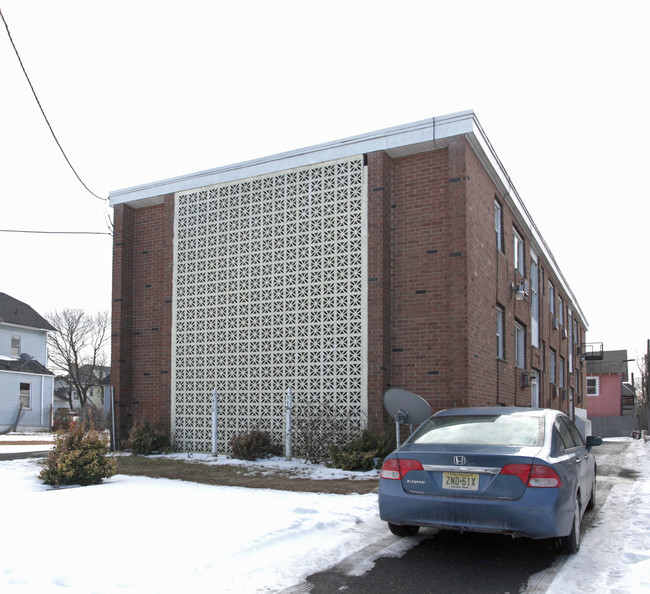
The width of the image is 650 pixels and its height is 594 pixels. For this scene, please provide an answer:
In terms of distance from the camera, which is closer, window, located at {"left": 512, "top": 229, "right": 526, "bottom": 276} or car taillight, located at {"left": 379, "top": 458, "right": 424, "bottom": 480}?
car taillight, located at {"left": 379, "top": 458, "right": 424, "bottom": 480}

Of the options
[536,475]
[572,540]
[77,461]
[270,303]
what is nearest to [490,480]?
[536,475]

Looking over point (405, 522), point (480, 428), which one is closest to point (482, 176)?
point (480, 428)

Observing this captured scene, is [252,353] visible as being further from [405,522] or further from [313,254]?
[405,522]

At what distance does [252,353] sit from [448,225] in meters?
5.19

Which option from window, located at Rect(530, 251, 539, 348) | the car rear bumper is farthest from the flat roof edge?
window, located at Rect(530, 251, 539, 348)

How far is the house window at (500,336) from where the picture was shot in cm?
1562

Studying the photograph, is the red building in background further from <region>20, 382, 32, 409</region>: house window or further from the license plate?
the license plate

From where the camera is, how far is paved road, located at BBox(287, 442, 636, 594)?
4856 mm

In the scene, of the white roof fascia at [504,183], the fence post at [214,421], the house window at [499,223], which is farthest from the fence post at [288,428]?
the house window at [499,223]

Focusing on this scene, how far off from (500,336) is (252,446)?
6891mm

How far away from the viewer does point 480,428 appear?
6.16 m

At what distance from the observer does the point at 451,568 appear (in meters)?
5.37

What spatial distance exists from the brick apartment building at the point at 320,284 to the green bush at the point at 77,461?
433cm

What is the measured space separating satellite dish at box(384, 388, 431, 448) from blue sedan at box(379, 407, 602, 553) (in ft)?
12.6
